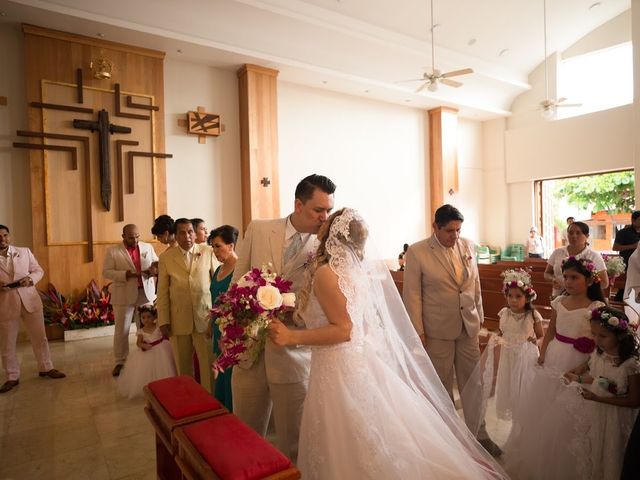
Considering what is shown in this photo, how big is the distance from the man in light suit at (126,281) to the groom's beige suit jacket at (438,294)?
11.6 feet

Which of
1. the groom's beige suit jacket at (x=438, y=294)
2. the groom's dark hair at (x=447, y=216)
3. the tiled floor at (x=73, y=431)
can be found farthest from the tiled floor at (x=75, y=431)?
the groom's dark hair at (x=447, y=216)

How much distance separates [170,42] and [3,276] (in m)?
5.14

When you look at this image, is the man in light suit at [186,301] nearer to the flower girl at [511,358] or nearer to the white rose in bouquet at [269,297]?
the white rose in bouquet at [269,297]

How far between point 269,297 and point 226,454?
603mm

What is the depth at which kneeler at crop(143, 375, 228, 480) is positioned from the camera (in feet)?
6.31

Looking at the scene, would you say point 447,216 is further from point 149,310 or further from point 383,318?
point 149,310

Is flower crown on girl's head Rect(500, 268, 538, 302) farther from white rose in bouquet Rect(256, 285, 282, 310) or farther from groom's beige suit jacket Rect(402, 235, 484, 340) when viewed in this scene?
white rose in bouquet Rect(256, 285, 282, 310)

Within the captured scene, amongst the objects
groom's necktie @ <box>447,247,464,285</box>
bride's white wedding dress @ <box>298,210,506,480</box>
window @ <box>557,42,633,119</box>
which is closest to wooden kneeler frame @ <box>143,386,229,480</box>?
bride's white wedding dress @ <box>298,210,506,480</box>

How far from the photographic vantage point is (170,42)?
7.74m

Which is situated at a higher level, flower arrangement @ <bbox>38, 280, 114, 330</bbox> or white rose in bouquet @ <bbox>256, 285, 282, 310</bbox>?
white rose in bouquet @ <bbox>256, 285, 282, 310</bbox>

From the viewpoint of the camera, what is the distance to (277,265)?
2385mm

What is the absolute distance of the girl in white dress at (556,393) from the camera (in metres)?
2.46

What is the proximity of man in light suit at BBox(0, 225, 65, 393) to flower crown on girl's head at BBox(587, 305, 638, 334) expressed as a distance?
16.9 ft

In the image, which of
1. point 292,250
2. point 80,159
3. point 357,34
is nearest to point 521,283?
point 292,250
